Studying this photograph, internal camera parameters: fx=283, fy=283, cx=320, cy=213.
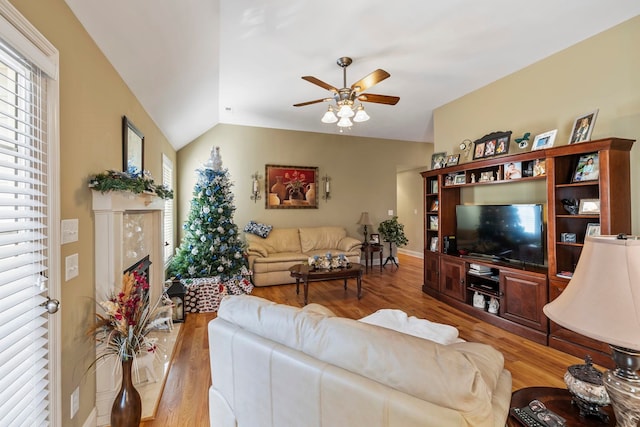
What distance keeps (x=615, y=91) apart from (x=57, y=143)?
170 inches

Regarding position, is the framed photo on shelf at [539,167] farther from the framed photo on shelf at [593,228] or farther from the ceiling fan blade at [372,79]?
the ceiling fan blade at [372,79]

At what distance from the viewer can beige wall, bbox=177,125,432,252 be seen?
568 cm

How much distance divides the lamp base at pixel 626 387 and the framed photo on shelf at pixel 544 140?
268cm

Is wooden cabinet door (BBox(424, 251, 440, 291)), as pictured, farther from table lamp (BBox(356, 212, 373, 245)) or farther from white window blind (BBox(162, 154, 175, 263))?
white window blind (BBox(162, 154, 175, 263))

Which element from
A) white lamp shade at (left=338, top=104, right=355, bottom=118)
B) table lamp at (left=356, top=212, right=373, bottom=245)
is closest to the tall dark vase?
white lamp shade at (left=338, top=104, right=355, bottom=118)

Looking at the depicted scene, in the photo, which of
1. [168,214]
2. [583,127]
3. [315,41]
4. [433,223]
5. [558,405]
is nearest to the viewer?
[558,405]

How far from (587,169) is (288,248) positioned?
14.9 ft

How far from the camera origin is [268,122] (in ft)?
18.6

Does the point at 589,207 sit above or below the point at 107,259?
above

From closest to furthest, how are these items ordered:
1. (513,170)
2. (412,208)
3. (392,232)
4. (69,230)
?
(69,230) < (513,170) < (392,232) < (412,208)

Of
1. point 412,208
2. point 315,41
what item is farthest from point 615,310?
point 412,208

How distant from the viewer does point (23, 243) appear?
4.04ft

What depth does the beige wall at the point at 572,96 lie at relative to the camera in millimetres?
2545

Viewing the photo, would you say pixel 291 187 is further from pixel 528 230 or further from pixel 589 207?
pixel 589 207
